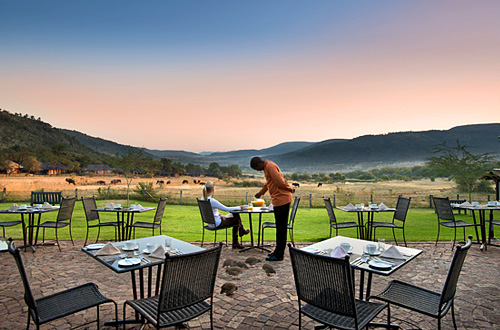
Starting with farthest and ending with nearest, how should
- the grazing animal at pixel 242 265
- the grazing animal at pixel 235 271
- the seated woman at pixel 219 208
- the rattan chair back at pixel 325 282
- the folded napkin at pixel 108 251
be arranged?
the seated woman at pixel 219 208 → the grazing animal at pixel 242 265 → the grazing animal at pixel 235 271 → the folded napkin at pixel 108 251 → the rattan chair back at pixel 325 282

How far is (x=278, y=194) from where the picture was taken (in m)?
5.12

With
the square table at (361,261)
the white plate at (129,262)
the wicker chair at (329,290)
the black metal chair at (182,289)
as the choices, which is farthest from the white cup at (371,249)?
the white plate at (129,262)

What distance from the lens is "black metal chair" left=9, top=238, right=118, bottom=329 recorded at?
7.04ft

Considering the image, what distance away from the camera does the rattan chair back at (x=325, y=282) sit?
6.57 feet

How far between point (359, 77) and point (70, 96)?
1828 cm

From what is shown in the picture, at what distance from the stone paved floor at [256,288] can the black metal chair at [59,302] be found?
58cm

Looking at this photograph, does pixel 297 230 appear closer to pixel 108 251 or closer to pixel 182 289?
pixel 108 251

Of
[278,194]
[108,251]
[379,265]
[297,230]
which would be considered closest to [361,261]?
[379,265]

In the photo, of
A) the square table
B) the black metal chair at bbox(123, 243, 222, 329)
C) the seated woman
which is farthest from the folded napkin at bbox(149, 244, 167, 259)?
the seated woman

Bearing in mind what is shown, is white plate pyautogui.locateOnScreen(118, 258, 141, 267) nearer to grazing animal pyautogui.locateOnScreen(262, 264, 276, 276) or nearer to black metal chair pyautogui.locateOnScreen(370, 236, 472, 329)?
black metal chair pyautogui.locateOnScreen(370, 236, 472, 329)

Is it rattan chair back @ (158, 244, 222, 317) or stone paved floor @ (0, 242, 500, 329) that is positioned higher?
rattan chair back @ (158, 244, 222, 317)

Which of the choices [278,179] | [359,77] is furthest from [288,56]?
[278,179]

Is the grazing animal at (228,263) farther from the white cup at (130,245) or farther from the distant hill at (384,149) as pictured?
the distant hill at (384,149)

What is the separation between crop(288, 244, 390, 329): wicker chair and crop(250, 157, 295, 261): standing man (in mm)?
2797
